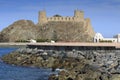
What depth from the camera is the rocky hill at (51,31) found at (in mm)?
134000

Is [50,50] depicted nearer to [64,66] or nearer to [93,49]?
[93,49]

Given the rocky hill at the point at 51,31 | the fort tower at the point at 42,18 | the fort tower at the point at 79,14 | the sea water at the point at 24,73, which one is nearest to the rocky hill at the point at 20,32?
the rocky hill at the point at 51,31

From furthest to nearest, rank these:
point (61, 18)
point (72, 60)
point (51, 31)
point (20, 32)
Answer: point (20, 32) < point (61, 18) < point (51, 31) < point (72, 60)

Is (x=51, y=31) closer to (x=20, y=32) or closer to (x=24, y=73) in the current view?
(x=20, y=32)

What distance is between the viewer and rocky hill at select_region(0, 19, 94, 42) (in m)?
134

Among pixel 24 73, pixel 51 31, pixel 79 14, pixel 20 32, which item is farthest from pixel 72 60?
pixel 20 32

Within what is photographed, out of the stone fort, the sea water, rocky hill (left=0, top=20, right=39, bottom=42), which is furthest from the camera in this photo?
rocky hill (left=0, top=20, right=39, bottom=42)

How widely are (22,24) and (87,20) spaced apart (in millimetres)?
23518

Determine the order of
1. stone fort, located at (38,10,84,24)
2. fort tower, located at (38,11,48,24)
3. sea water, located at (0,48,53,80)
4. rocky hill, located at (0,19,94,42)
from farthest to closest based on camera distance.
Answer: rocky hill, located at (0,19,94,42) < fort tower, located at (38,11,48,24) < stone fort, located at (38,10,84,24) < sea water, located at (0,48,53,80)

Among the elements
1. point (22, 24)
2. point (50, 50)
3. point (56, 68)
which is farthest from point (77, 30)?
point (56, 68)

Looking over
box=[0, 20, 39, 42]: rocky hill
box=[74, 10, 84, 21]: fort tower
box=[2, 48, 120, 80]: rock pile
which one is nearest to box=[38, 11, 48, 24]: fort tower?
box=[0, 20, 39, 42]: rocky hill

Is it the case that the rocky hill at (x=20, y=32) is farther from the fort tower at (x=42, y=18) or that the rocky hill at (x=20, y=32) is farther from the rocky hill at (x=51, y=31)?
the fort tower at (x=42, y=18)

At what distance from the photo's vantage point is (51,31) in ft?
454

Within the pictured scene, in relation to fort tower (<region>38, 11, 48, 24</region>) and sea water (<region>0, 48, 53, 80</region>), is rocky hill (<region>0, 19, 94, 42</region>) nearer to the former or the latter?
fort tower (<region>38, 11, 48, 24</region>)
